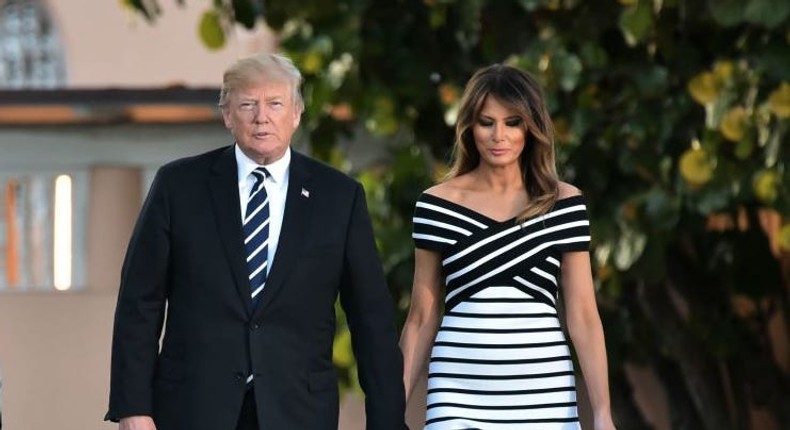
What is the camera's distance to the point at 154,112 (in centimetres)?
1142

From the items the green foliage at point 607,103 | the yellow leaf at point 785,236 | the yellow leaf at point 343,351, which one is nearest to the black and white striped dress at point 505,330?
the green foliage at point 607,103

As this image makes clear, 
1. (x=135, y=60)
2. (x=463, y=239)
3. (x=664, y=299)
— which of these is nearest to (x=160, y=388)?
(x=463, y=239)

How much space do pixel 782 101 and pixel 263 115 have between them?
3.10 meters

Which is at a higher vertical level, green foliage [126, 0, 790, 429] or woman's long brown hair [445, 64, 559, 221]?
green foliage [126, 0, 790, 429]

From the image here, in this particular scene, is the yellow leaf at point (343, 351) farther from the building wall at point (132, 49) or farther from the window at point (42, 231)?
the building wall at point (132, 49)

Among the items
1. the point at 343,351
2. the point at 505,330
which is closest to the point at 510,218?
the point at 505,330

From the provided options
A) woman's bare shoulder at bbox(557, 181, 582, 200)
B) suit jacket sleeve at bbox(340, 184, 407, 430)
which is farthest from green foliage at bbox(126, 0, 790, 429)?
suit jacket sleeve at bbox(340, 184, 407, 430)

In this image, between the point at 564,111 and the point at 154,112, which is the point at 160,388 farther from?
the point at 154,112

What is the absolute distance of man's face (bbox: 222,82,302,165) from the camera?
5.55 metres

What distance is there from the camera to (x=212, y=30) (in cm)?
918

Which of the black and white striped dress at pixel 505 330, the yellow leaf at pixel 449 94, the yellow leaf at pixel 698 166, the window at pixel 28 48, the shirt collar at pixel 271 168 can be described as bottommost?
the black and white striped dress at pixel 505 330

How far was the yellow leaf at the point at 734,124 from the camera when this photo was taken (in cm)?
830

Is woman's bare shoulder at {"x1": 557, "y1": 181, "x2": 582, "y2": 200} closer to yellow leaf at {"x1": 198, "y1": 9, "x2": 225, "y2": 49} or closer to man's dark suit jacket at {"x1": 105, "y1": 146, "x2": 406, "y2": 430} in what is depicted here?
man's dark suit jacket at {"x1": 105, "y1": 146, "x2": 406, "y2": 430}

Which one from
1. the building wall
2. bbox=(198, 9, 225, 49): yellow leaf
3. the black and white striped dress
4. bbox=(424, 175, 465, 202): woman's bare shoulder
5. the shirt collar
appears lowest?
the black and white striped dress
